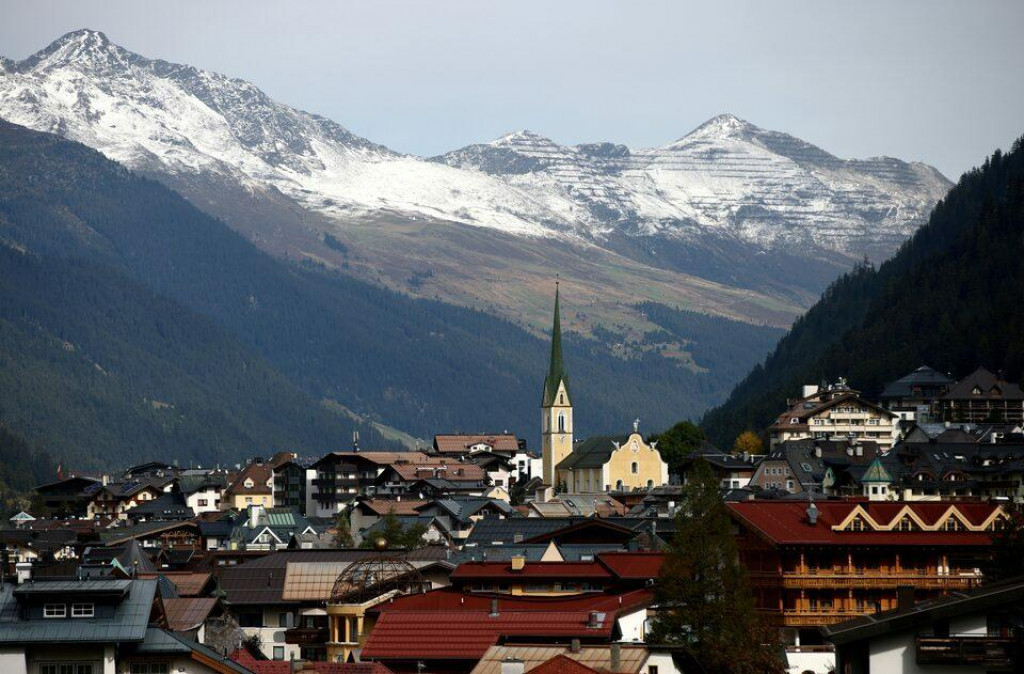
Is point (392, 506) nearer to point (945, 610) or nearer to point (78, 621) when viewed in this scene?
point (78, 621)

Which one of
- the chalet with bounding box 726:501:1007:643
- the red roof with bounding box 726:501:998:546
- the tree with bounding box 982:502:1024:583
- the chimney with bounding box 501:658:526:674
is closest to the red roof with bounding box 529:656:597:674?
the chimney with bounding box 501:658:526:674

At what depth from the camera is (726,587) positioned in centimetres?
7088

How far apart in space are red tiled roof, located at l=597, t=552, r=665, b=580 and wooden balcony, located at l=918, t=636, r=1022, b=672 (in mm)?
42987

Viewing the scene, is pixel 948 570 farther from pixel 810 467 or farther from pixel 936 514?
pixel 810 467

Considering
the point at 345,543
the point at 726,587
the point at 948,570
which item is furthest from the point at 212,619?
the point at 345,543

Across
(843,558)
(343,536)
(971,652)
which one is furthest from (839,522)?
(343,536)

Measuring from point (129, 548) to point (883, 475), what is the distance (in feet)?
173

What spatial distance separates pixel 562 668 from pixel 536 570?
1388 inches

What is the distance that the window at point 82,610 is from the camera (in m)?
56.2

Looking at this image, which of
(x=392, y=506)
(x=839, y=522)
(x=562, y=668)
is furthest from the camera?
(x=392, y=506)

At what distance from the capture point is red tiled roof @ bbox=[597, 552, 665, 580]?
90125 millimetres

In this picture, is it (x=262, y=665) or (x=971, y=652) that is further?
(x=262, y=665)

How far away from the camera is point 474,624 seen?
7562 centimetres

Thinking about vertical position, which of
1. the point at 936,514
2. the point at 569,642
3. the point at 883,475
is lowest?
the point at 569,642
